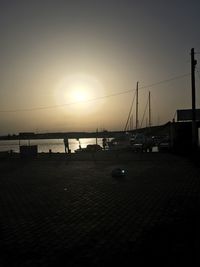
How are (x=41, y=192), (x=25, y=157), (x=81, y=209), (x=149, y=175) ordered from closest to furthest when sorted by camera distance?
(x=81, y=209), (x=41, y=192), (x=149, y=175), (x=25, y=157)

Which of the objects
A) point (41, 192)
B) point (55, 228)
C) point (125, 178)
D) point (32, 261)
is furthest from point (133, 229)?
point (125, 178)

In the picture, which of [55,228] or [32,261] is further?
[55,228]

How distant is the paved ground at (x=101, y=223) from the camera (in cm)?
654

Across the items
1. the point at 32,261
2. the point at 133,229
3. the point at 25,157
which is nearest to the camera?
the point at 32,261

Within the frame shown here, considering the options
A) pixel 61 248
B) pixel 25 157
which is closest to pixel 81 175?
pixel 61 248

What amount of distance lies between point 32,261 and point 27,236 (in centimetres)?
171

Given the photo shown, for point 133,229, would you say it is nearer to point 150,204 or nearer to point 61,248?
point 61,248

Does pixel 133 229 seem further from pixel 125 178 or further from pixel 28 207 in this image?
pixel 125 178

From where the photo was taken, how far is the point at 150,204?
11.3 m

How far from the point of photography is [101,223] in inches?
356

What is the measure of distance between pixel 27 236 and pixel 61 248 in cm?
126

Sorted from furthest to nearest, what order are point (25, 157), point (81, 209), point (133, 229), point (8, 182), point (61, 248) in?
point (25, 157), point (8, 182), point (81, 209), point (133, 229), point (61, 248)

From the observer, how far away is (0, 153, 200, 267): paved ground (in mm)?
6543

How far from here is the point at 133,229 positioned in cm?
836
